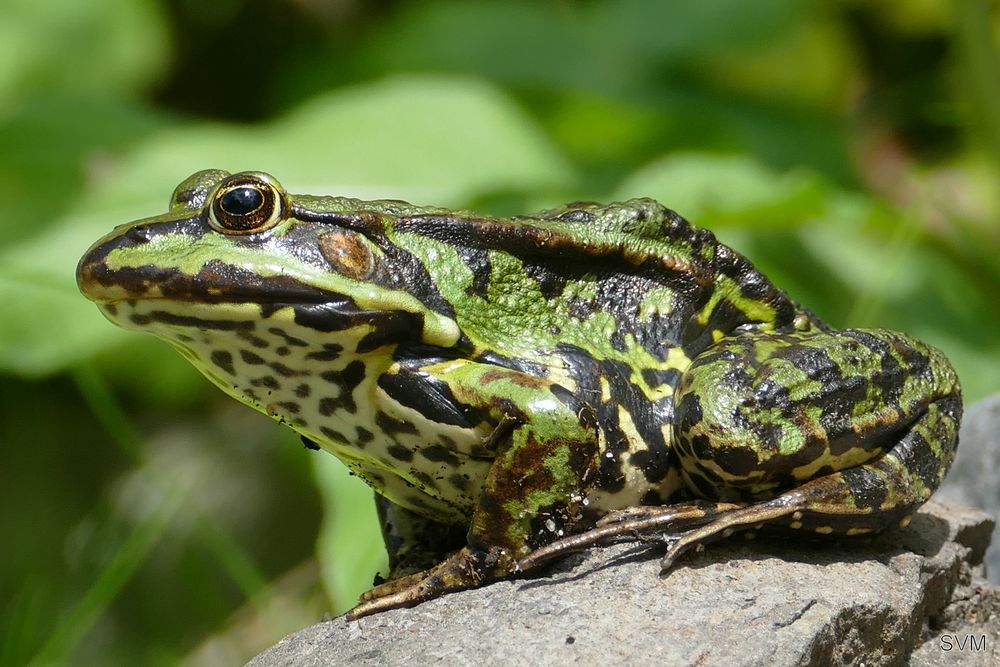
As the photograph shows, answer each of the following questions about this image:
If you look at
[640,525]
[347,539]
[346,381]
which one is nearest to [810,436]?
[640,525]

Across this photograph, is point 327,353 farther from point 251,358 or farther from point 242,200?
point 242,200

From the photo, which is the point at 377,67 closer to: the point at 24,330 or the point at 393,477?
the point at 24,330

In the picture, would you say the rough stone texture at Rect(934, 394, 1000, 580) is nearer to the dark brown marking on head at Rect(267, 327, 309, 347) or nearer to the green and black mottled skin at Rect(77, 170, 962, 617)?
the green and black mottled skin at Rect(77, 170, 962, 617)

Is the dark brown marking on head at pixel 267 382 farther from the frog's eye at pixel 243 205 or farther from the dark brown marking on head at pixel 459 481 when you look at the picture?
the dark brown marking on head at pixel 459 481

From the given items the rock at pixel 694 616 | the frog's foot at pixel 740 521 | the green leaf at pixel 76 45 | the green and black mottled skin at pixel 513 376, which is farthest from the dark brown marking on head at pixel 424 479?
the green leaf at pixel 76 45

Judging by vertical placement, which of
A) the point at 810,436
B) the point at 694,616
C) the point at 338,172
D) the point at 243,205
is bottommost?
the point at 694,616

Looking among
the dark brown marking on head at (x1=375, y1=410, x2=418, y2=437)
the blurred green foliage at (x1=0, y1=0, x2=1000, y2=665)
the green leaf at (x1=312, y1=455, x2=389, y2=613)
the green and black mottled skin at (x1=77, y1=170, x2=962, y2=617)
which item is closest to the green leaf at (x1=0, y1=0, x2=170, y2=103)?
the blurred green foliage at (x1=0, y1=0, x2=1000, y2=665)
